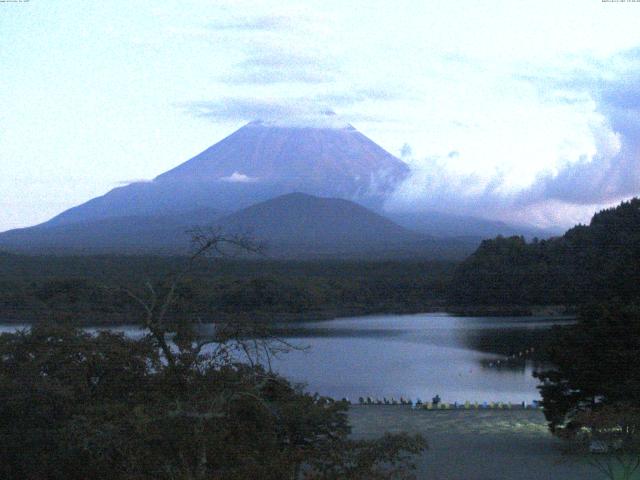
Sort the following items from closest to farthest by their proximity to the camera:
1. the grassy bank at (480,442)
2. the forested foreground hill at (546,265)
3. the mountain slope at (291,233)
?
the grassy bank at (480,442), the forested foreground hill at (546,265), the mountain slope at (291,233)

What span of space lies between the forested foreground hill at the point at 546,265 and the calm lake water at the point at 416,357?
134 cm

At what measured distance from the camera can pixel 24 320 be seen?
16938 mm

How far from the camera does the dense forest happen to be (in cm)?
1772

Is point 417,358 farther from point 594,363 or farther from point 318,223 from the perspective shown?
point 318,223

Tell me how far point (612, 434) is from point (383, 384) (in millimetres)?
11724

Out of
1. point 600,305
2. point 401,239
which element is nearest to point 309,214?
point 401,239

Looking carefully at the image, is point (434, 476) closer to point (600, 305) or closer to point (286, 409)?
point (600, 305)

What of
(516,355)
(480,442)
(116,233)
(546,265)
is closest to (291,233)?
(116,233)

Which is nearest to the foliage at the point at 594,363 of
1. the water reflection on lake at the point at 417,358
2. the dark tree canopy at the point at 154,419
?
the dark tree canopy at the point at 154,419

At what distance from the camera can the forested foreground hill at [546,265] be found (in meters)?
31.1

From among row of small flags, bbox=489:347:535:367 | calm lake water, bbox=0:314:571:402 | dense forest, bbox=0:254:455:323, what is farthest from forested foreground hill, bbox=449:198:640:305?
row of small flags, bbox=489:347:535:367

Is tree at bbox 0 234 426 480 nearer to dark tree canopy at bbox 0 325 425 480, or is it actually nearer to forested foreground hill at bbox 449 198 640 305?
dark tree canopy at bbox 0 325 425 480

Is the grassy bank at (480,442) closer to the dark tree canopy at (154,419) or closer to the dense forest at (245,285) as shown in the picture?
the dark tree canopy at (154,419)

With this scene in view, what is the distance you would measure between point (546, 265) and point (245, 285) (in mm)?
12186
